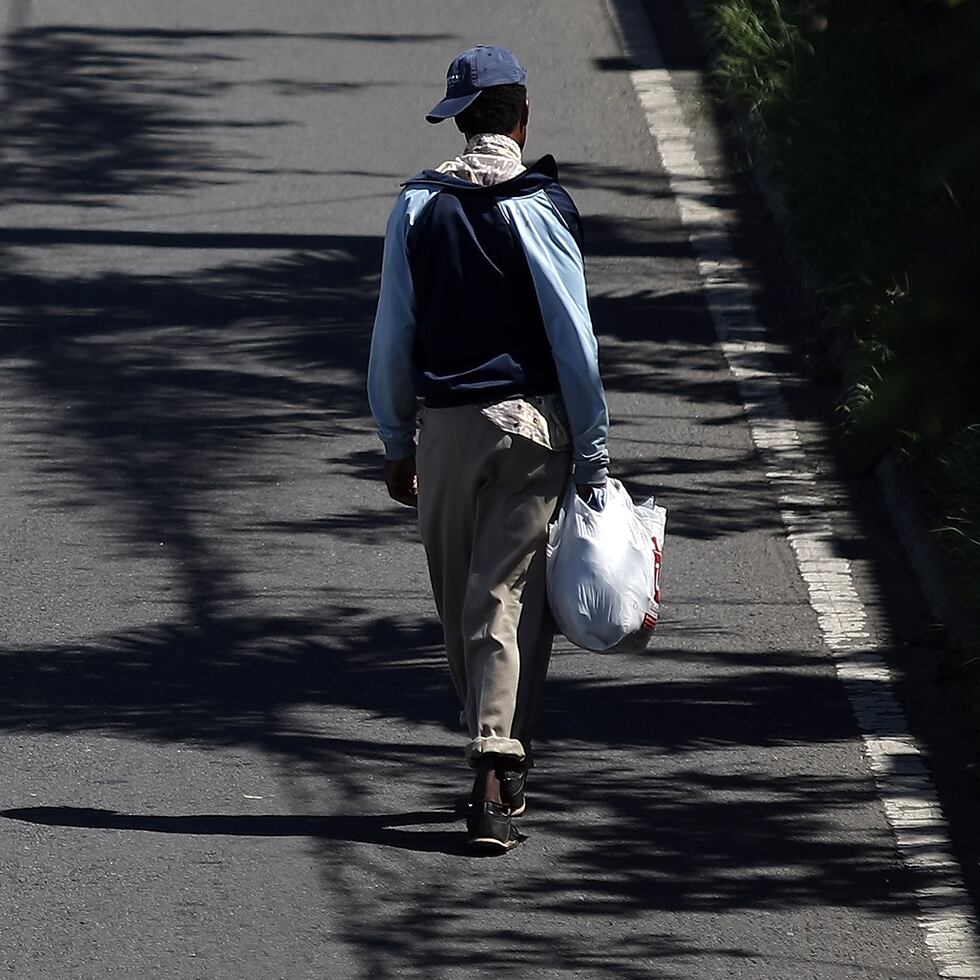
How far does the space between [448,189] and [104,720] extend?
1.85 metres

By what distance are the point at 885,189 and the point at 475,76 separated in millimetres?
4539

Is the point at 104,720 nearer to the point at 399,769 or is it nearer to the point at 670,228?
the point at 399,769

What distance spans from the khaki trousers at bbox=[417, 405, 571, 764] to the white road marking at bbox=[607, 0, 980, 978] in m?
→ 1.02

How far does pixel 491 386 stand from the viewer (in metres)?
4.62

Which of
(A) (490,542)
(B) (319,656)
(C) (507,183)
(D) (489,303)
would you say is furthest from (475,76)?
(B) (319,656)

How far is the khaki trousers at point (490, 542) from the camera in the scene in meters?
4.68

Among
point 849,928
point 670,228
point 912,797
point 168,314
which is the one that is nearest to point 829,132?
point 670,228

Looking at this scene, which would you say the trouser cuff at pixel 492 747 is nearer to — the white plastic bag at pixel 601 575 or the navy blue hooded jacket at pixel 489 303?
the white plastic bag at pixel 601 575

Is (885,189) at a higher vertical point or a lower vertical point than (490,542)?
lower

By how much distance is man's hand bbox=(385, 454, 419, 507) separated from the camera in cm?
484

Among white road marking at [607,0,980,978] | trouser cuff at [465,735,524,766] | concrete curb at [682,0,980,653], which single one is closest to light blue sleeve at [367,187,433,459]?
trouser cuff at [465,735,524,766]

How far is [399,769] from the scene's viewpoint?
5199 mm

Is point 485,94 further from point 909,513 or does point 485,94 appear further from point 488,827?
point 909,513

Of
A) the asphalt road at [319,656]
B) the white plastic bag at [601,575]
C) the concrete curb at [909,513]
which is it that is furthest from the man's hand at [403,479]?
the concrete curb at [909,513]
